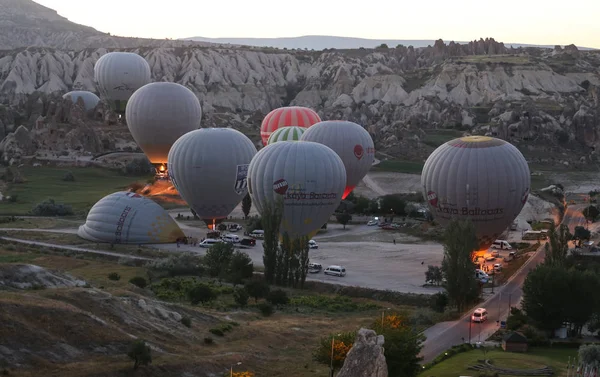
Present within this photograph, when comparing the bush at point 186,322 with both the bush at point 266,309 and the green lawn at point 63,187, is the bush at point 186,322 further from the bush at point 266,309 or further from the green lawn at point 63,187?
the green lawn at point 63,187

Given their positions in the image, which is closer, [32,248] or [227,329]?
[227,329]

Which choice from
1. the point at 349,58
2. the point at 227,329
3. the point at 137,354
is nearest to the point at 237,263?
the point at 227,329

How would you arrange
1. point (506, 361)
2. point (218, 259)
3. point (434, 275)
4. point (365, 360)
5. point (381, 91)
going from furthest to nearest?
point (381, 91) → point (218, 259) → point (434, 275) → point (506, 361) → point (365, 360)

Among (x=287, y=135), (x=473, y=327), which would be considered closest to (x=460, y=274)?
(x=473, y=327)

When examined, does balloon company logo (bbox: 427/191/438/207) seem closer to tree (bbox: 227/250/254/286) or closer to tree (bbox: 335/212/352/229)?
tree (bbox: 227/250/254/286)

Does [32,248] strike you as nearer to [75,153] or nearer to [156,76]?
[75,153]

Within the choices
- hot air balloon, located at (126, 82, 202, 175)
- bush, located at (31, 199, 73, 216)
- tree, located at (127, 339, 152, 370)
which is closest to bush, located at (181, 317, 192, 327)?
tree, located at (127, 339, 152, 370)

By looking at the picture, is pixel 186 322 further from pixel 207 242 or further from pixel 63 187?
pixel 63 187
